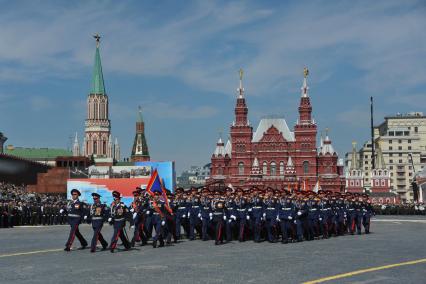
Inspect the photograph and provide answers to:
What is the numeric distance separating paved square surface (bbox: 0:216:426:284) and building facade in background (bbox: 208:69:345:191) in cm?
8624

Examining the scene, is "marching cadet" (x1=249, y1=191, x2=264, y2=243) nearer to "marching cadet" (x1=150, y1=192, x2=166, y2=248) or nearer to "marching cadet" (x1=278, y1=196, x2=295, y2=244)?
"marching cadet" (x1=278, y1=196, x2=295, y2=244)

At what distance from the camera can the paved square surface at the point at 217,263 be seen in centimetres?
1252

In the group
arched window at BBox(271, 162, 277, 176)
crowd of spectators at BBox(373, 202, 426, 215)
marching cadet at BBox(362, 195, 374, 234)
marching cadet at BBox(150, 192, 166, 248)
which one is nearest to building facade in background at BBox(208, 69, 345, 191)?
arched window at BBox(271, 162, 277, 176)

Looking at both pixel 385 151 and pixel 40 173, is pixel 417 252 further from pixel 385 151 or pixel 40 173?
pixel 385 151

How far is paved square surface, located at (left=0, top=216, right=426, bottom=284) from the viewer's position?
41.1 ft

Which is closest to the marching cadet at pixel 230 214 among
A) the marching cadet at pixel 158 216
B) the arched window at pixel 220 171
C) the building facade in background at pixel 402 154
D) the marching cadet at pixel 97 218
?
the marching cadet at pixel 158 216

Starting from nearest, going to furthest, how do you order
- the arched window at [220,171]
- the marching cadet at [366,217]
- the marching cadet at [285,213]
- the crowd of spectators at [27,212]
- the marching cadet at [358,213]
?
the marching cadet at [285,213] → the marching cadet at [358,213] → the marching cadet at [366,217] → the crowd of spectators at [27,212] → the arched window at [220,171]

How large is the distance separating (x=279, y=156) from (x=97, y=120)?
78.5 metres

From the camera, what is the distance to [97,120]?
17550cm

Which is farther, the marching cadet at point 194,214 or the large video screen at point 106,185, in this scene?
the large video screen at point 106,185

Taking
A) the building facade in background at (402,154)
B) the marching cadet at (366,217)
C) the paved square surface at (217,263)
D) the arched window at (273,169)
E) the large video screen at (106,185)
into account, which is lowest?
the paved square surface at (217,263)

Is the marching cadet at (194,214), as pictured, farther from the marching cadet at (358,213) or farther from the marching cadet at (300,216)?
the marching cadet at (358,213)

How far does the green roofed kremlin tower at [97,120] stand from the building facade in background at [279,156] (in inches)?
2639

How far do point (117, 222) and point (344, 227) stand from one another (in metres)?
11.8
